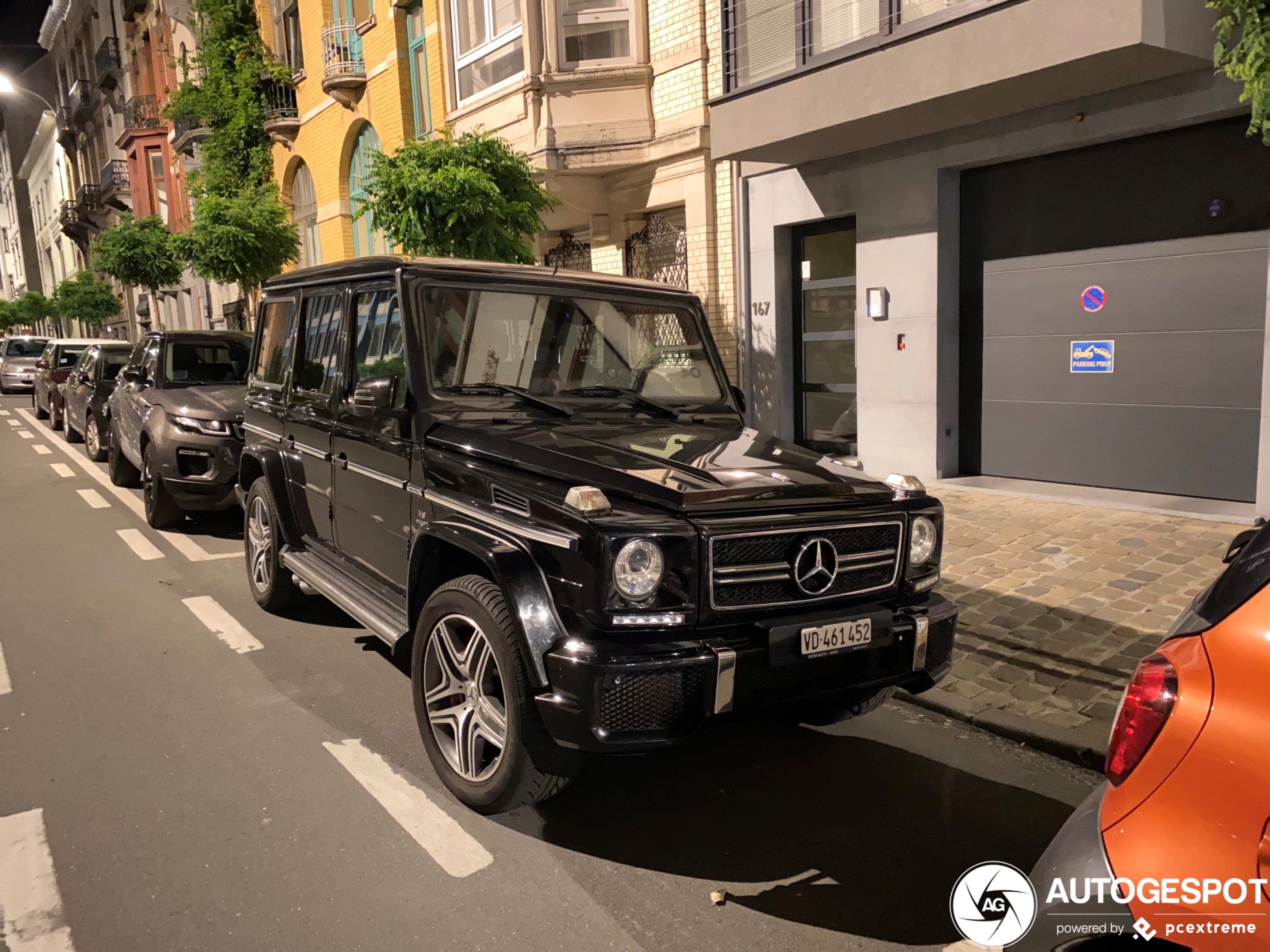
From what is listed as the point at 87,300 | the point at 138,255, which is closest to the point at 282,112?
the point at 138,255

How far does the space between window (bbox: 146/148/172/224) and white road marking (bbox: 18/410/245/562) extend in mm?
26557

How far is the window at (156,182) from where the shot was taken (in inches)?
1506

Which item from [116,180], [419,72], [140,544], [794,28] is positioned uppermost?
[116,180]

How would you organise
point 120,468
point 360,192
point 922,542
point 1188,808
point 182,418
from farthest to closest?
point 360,192 < point 120,468 < point 182,418 < point 922,542 < point 1188,808

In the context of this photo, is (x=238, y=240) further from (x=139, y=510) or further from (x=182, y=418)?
(x=182, y=418)

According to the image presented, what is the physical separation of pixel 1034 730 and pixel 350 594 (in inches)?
124

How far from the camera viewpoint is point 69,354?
19.5 meters

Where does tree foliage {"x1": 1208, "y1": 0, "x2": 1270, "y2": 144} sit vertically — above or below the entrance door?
above

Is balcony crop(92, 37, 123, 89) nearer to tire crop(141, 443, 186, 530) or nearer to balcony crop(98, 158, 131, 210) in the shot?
balcony crop(98, 158, 131, 210)

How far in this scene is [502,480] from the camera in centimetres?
347

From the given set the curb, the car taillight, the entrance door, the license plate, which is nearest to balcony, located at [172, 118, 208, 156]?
the entrance door

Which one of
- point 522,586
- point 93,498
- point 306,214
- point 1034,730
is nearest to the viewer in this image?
point 522,586

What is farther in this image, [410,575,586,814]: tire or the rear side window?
the rear side window

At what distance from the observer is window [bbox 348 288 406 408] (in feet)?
13.9
